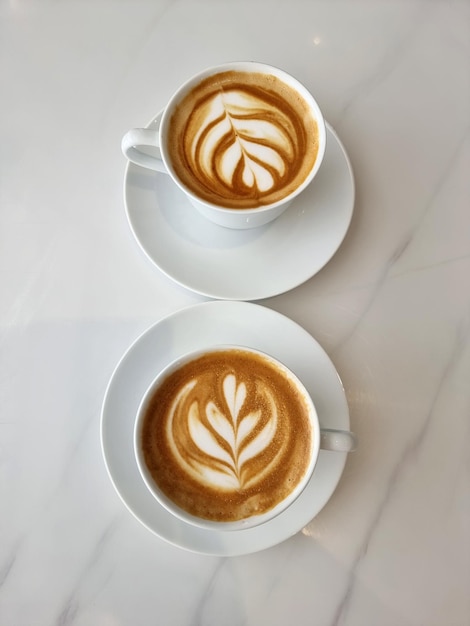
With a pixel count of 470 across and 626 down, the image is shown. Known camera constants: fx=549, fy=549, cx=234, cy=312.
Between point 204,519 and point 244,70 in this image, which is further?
point 244,70

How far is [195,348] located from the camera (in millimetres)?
1089

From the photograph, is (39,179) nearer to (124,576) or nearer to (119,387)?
(119,387)

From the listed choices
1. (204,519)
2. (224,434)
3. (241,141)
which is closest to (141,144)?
(241,141)

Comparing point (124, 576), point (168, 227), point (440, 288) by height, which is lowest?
point (124, 576)

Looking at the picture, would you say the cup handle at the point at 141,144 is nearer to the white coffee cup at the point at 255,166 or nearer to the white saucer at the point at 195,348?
the white coffee cup at the point at 255,166

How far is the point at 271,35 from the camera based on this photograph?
1327mm

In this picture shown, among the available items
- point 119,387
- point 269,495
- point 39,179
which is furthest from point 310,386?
point 39,179

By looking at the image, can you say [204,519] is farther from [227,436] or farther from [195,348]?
[195,348]

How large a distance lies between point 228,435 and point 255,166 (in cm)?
53

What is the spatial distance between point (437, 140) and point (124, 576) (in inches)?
46.5

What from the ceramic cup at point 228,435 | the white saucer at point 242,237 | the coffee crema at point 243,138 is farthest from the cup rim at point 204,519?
the coffee crema at point 243,138

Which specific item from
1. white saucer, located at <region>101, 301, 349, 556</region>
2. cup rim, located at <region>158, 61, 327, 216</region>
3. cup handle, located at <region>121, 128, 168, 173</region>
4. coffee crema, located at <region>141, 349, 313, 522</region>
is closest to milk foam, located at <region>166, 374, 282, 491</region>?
coffee crema, located at <region>141, 349, 313, 522</region>

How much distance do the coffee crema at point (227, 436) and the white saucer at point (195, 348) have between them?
0.08 m

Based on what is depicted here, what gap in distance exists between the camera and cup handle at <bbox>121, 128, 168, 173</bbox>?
105cm
